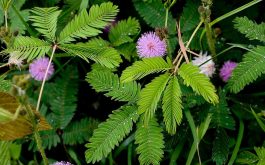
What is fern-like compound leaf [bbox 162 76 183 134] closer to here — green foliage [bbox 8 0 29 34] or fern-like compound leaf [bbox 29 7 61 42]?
fern-like compound leaf [bbox 29 7 61 42]

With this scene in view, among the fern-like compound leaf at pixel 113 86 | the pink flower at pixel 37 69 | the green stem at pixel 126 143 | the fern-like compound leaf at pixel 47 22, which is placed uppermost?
the fern-like compound leaf at pixel 47 22

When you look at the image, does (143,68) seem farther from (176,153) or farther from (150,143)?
(176,153)

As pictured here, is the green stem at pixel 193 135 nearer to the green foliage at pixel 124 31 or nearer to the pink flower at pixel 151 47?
the pink flower at pixel 151 47

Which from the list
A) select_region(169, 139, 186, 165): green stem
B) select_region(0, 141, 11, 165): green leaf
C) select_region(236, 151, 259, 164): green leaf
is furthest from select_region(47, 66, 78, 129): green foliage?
select_region(236, 151, 259, 164): green leaf

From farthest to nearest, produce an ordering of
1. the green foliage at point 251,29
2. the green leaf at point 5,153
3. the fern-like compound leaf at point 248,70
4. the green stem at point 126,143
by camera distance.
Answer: the green stem at point 126,143
the green foliage at point 251,29
the fern-like compound leaf at point 248,70
the green leaf at point 5,153

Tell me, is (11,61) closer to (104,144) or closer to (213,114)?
(104,144)

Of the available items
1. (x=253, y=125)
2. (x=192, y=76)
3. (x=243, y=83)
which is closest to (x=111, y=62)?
(x=192, y=76)

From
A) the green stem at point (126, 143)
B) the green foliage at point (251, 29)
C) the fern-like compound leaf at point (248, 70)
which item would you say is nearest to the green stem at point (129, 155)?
the green stem at point (126, 143)

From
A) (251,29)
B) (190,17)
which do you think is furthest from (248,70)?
(190,17)
